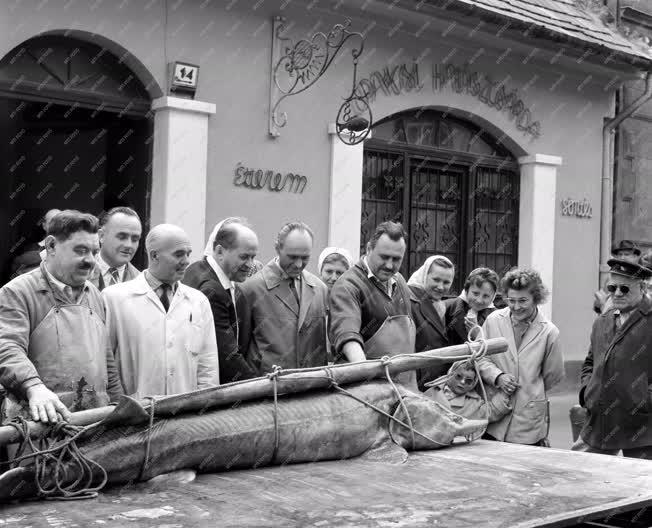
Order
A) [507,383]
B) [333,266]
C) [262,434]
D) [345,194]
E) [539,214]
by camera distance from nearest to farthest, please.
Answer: [262,434] → [507,383] → [333,266] → [345,194] → [539,214]

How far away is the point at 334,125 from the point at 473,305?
12.5 ft

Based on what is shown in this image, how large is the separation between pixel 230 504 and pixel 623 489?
1490 millimetres

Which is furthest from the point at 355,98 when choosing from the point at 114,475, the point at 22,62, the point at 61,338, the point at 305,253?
the point at 114,475

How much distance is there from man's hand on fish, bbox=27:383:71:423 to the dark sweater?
1.73 meters

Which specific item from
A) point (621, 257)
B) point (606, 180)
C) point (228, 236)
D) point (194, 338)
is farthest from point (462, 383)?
point (606, 180)

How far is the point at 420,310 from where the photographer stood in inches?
252

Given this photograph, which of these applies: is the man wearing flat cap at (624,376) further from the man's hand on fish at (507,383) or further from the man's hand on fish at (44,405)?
the man's hand on fish at (44,405)

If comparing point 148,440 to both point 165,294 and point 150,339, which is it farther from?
point 165,294

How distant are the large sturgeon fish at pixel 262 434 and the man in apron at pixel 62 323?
467 millimetres

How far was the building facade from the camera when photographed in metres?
8.84

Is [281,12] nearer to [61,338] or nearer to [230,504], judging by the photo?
[61,338]

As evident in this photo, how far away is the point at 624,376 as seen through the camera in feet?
19.5

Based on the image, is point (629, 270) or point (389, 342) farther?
point (629, 270)

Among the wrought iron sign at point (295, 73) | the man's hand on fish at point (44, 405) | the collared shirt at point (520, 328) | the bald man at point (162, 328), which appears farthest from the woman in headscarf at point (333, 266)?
the man's hand on fish at point (44, 405)
